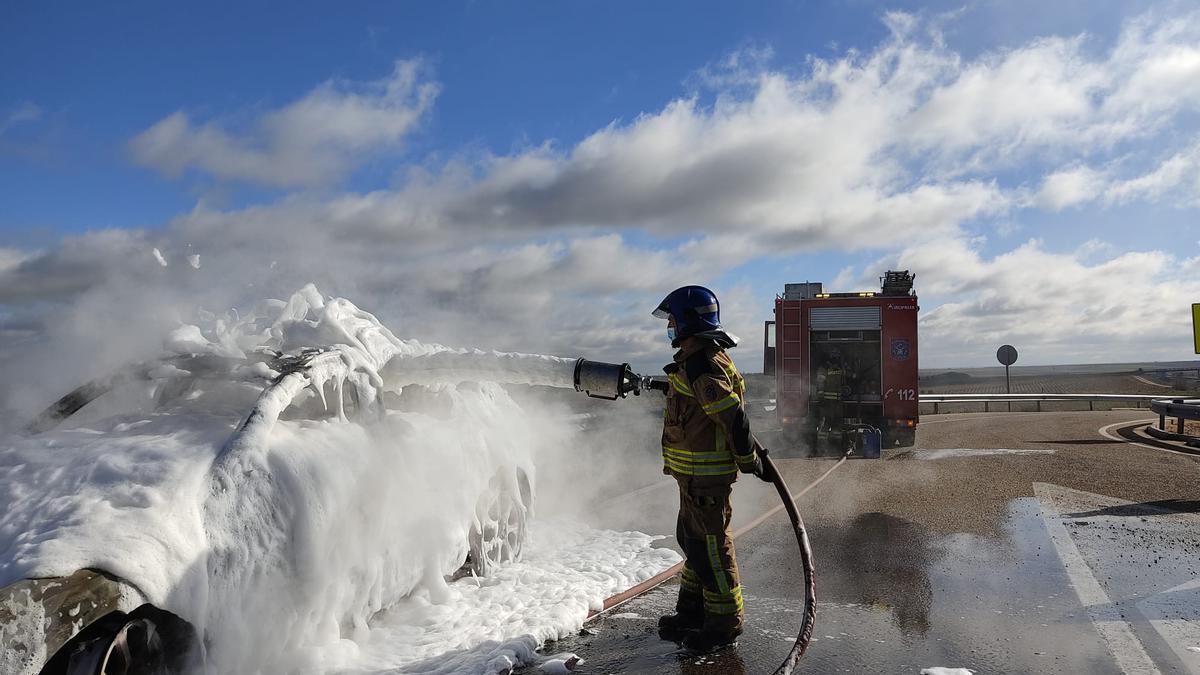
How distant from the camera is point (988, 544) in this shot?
20.4ft

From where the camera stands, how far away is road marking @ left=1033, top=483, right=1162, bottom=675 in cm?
371

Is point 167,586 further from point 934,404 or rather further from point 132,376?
point 934,404

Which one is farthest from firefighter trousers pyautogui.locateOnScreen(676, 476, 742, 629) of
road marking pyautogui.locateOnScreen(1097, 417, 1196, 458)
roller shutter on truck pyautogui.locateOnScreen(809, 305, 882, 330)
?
road marking pyautogui.locateOnScreen(1097, 417, 1196, 458)

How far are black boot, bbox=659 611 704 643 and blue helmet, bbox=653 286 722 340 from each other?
157 cm

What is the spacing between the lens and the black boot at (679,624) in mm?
4215

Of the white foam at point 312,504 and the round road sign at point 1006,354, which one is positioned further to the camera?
the round road sign at point 1006,354

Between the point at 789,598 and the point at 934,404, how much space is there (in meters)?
22.0

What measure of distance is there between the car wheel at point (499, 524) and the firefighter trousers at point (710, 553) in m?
1.52

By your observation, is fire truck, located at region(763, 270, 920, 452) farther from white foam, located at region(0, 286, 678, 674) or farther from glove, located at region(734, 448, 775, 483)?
glove, located at region(734, 448, 775, 483)

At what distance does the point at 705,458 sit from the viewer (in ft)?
13.7

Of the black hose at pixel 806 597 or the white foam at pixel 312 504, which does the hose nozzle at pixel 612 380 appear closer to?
the white foam at pixel 312 504

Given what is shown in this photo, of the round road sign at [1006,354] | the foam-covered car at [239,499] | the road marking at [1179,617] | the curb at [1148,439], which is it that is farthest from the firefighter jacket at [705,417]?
the round road sign at [1006,354]

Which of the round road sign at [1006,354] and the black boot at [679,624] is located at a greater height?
the round road sign at [1006,354]

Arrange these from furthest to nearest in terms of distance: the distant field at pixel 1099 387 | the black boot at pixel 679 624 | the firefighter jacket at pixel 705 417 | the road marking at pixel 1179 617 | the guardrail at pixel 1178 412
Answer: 1. the distant field at pixel 1099 387
2. the guardrail at pixel 1178 412
3. the black boot at pixel 679 624
4. the firefighter jacket at pixel 705 417
5. the road marking at pixel 1179 617
